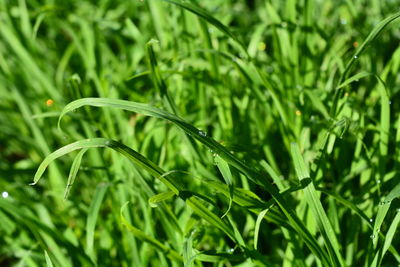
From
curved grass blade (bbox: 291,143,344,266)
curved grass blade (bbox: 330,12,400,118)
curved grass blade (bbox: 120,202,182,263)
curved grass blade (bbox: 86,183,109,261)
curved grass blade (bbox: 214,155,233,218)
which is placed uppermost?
curved grass blade (bbox: 330,12,400,118)

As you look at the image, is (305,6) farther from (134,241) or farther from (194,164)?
(134,241)

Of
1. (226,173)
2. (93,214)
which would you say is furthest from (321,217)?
(93,214)

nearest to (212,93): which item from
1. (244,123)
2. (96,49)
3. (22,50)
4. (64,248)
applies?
(244,123)

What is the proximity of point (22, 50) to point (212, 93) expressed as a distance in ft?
2.23

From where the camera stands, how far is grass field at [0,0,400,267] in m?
1.02

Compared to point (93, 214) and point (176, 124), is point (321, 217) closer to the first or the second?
point (176, 124)

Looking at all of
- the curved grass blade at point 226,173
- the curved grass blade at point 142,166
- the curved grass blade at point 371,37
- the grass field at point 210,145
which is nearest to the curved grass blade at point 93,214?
the grass field at point 210,145

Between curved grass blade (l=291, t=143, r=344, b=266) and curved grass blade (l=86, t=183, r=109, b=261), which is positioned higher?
curved grass blade (l=291, t=143, r=344, b=266)

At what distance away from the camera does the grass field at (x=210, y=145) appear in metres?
1.02

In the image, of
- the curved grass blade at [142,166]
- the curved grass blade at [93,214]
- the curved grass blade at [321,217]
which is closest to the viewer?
the curved grass blade at [142,166]

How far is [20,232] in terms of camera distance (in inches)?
54.3

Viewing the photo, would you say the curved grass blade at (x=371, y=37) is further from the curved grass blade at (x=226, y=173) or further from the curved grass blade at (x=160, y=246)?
the curved grass blade at (x=160, y=246)

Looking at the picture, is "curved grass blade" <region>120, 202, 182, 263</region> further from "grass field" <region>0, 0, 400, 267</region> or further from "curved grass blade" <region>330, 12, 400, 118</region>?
"curved grass blade" <region>330, 12, 400, 118</region>

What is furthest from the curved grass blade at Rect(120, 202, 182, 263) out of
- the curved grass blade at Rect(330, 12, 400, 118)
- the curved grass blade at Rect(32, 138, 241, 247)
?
the curved grass blade at Rect(330, 12, 400, 118)
